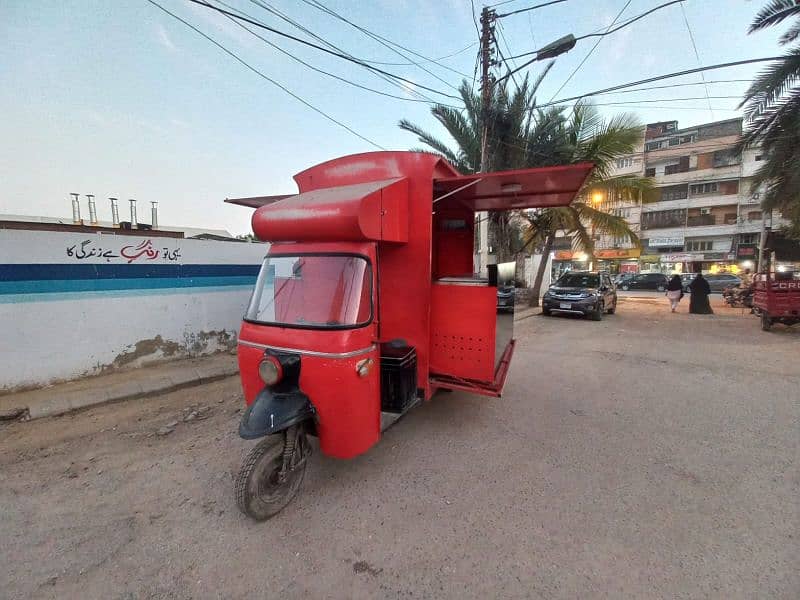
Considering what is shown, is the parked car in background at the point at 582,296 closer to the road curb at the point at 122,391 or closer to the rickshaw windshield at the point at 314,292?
the road curb at the point at 122,391

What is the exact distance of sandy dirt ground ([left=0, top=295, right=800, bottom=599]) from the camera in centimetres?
205

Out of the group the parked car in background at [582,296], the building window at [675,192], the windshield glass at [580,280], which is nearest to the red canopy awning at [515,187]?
the parked car in background at [582,296]

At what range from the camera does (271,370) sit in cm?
262

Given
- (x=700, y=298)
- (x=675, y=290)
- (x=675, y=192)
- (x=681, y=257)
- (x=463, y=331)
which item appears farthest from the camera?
(x=681, y=257)

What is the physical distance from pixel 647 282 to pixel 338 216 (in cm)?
3178

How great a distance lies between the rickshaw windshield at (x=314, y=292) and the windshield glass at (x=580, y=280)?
475 inches

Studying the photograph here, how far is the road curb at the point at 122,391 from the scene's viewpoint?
4.25 m

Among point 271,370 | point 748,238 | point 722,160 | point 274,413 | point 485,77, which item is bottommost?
point 274,413

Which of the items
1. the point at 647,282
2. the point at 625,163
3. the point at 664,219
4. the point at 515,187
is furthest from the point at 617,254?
the point at 515,187

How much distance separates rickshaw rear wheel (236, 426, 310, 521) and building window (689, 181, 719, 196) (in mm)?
44556

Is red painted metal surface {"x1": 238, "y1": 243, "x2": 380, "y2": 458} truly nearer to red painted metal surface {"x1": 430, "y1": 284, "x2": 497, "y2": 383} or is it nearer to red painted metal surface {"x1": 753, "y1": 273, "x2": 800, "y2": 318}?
red painted metal surface {"x1": 430, "y1": 284, "x2": 497, "y2": 383}

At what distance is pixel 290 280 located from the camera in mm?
3096

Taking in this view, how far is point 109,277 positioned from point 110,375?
60.0 inches

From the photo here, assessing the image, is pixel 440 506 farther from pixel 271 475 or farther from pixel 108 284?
pixel 108 284
